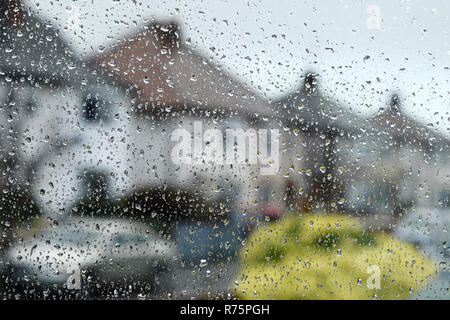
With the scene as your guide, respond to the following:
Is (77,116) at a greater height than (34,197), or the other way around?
(77,116)

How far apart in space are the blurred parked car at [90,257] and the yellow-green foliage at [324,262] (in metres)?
0.25

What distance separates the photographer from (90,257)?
0.93 m

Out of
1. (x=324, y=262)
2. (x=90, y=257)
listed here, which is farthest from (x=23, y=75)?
(x=324, y=262)

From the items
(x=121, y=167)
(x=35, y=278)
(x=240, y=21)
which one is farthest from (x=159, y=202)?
(x=240, y=21)

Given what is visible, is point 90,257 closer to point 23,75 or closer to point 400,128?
point 23,75

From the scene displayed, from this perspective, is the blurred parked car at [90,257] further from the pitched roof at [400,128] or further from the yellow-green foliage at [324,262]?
the pitched roof at [400,128]

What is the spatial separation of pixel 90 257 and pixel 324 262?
25.6 inches

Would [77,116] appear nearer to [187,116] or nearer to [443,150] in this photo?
[187,116]

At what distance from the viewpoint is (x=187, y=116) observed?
96 centimetres

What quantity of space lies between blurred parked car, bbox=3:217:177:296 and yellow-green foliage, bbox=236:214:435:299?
0.83ft

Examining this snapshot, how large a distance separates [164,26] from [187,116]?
0.25 meters

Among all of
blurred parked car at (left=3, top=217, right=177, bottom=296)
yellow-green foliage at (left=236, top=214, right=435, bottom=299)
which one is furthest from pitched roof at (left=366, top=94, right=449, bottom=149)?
blurred parked car at (left=3, top=217, right=177, bottom=296)

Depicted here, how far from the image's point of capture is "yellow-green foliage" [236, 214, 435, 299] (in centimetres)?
97
